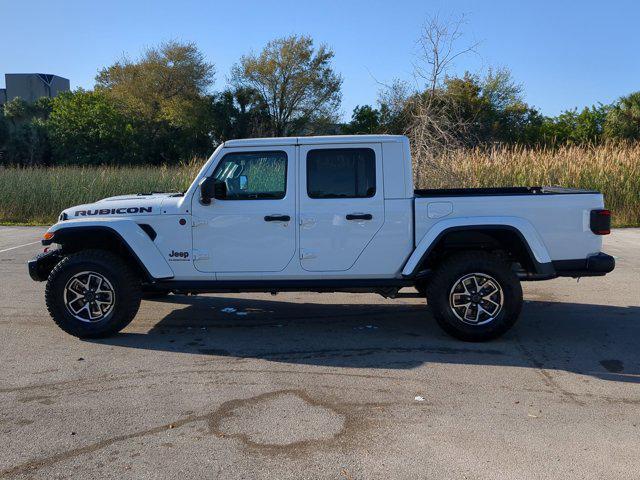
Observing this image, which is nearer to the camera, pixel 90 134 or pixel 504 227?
pixel 504 227

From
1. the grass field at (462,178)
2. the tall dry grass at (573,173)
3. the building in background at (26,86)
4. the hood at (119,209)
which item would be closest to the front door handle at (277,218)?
the hood at (119,209)

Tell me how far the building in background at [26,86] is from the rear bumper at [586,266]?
66.7 m

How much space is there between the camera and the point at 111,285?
625 centimetres

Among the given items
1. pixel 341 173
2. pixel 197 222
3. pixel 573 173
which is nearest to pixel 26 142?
pixel 573 173

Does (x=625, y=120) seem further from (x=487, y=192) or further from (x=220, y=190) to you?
(x=220, y=190)

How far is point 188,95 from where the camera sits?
45.2m

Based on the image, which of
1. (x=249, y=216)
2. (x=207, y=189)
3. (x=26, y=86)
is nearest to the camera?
(x=207, y=189)

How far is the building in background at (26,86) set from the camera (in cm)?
6325

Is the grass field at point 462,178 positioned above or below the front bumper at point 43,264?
above

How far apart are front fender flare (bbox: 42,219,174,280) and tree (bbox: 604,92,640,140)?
29619 mm

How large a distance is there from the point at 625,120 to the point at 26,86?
58006 millimetres

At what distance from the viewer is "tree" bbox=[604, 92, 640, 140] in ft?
101

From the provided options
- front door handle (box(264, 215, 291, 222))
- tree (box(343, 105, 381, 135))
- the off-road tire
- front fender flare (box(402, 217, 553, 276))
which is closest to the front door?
front door handle (box(264, 215, 291, 222))

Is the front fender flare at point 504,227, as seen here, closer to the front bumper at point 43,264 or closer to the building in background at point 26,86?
the front bumper at point 43,264
